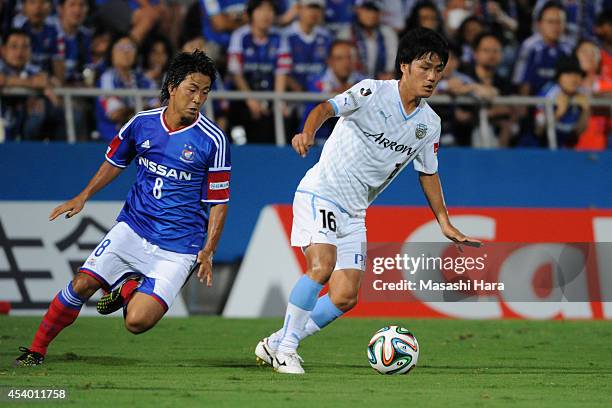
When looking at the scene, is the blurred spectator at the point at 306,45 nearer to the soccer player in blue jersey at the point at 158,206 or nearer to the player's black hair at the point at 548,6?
the player's black hair at the point at 548,6

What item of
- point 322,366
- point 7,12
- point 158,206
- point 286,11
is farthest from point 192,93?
→ point 286,11

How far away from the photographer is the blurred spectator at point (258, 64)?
14.4m

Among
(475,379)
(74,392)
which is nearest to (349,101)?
(475,379)

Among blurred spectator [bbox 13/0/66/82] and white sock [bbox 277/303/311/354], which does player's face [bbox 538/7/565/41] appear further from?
white sock [bbox 277/303/311/354]

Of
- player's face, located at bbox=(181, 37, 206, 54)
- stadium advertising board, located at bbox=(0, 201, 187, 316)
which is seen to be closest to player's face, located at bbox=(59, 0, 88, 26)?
player's face, located at bbox=(181, 37, 206, 54)

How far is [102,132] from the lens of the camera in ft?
45.8

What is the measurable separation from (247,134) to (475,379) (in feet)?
22.0

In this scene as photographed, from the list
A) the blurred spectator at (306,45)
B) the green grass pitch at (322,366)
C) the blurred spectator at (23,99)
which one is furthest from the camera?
the blurred spectator at (306,45)

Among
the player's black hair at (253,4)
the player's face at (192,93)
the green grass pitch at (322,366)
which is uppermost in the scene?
the player's black hair at (253,4)

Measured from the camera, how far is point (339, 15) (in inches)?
608

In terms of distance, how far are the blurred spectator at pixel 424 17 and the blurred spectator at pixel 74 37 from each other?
4184 mm

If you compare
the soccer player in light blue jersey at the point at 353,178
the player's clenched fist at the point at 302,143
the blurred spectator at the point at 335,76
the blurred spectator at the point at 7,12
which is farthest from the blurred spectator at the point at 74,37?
the player's clenched fist at the point at 302,143

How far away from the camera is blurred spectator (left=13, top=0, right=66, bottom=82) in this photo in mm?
13977

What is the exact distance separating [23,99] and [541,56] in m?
6.72
